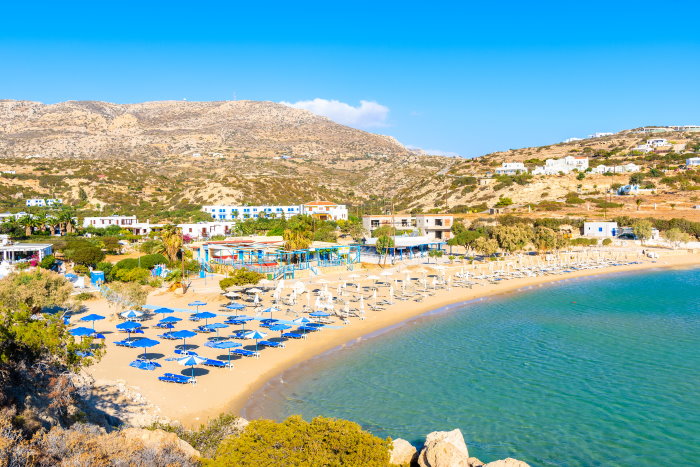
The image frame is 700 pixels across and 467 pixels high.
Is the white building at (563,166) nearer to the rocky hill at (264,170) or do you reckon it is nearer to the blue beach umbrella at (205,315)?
the rocky hill at (264,170)

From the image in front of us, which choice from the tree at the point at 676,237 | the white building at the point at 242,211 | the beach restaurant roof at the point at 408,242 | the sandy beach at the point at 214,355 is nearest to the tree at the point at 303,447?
the sandy beach at the point at 214,355

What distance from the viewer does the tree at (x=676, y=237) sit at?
66.3 meters

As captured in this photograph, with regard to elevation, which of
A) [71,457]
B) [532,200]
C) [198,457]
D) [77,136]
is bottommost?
[198,457]

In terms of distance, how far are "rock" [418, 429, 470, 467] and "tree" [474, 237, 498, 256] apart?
42408 mm

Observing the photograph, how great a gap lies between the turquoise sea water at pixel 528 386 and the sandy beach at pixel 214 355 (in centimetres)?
109

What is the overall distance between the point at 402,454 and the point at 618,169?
115m

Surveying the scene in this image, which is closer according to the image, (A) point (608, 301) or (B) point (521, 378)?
(B) point (521, 378)

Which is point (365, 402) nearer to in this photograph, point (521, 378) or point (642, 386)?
point (521, 378)

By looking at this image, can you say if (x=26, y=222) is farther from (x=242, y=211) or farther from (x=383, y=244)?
(x=383, y=244)

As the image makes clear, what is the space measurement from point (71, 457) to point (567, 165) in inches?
4892

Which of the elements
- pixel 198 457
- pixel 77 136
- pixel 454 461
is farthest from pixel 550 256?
pixel 77 136

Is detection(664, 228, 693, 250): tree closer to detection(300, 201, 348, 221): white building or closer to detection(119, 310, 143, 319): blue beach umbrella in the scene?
Answer: detection(300, 201, 348, 221): white building

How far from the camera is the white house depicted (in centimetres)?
7356

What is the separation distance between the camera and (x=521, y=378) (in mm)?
21781
